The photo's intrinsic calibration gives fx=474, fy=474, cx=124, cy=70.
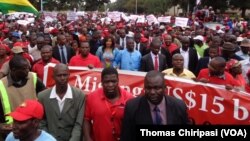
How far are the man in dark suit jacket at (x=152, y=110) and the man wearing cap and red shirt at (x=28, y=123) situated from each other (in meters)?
0.95

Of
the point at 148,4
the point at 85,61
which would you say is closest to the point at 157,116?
the point at 85,61

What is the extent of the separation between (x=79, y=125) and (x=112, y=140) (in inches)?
15.1

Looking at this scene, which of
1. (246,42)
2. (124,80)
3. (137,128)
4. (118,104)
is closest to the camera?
(137,128)

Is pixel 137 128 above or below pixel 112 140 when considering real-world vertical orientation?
above

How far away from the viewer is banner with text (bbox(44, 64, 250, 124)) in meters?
5.85

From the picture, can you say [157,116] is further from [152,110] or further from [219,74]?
[219,74]

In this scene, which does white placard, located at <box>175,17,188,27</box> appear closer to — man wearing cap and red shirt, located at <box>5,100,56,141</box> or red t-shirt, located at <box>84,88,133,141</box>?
red t-shirt, located at <box>84,88,133,141</box>

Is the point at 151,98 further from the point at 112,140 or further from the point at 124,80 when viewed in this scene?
the point at 124,80

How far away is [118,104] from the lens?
4922mm

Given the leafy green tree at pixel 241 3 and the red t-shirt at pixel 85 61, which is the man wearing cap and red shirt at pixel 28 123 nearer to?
the red t-shirt at pixel 85 61

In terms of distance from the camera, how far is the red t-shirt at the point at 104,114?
16.1 ft

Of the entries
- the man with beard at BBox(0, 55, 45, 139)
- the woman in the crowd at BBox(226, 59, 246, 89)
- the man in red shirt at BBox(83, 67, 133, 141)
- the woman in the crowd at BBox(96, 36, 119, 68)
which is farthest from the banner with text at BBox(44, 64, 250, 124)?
the woman in the crowd at BBox(96, 36, 119, 68)

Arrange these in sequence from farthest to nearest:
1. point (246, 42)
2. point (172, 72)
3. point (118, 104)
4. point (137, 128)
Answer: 1. point (246, 42)
2. point (172, 72)
3. point (118, 104)
4. point (137, 128)

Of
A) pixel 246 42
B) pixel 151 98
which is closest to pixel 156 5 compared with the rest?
pixel 246 42
